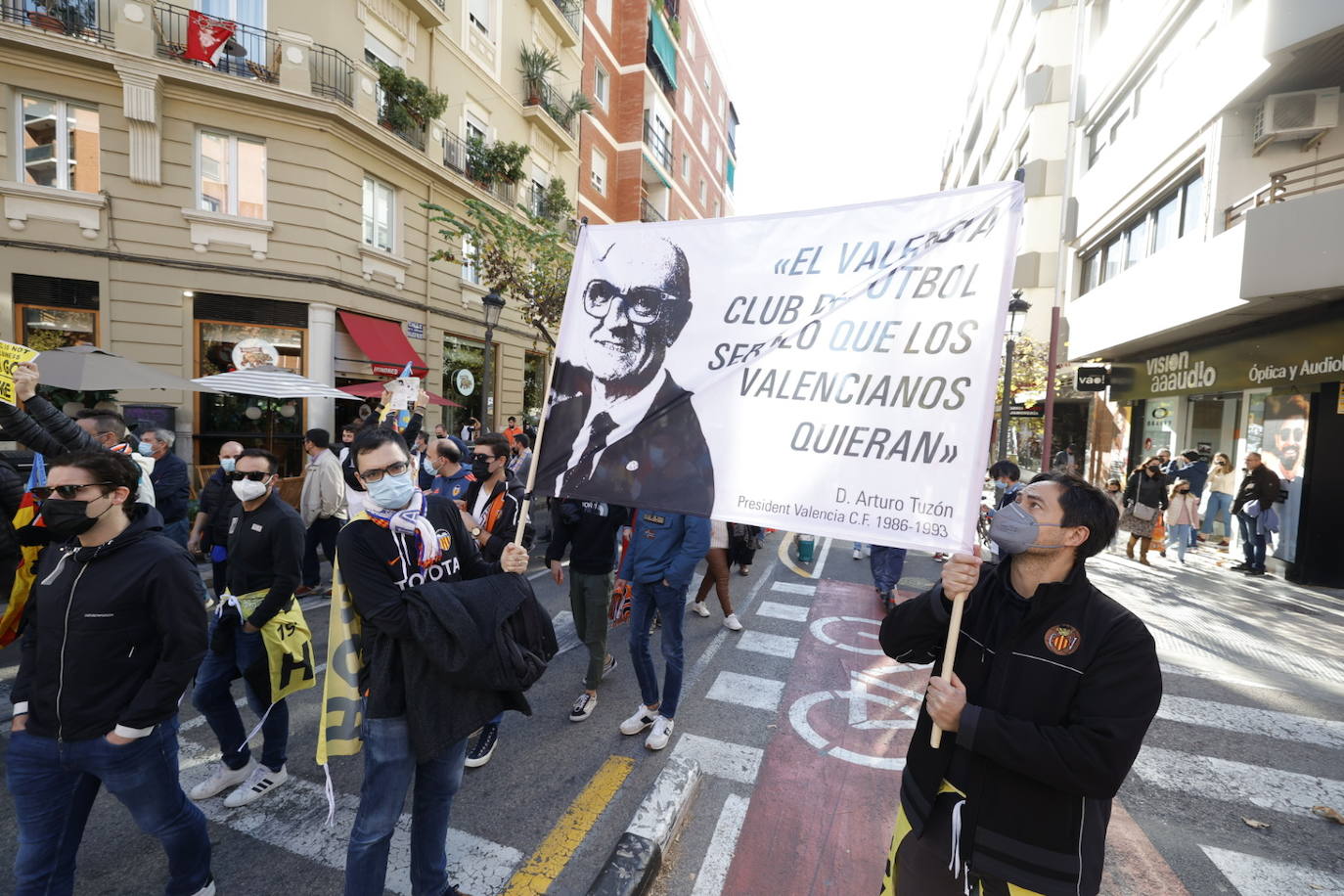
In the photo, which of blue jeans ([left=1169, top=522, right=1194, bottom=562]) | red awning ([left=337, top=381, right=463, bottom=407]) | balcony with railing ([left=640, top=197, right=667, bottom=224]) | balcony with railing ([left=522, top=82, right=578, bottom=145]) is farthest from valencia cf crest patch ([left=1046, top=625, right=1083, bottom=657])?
balcony with railing ([left=640, top=197, right=667, bottom=224])

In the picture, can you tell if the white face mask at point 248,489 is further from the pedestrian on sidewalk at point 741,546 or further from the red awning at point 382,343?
the red awning at point 382,343

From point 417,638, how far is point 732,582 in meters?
6.39

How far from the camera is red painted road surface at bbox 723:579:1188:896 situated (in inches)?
119

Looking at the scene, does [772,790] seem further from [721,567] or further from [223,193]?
[223,193]

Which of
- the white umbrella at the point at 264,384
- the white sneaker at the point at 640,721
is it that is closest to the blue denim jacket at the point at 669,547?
the white sneaker at the point at 640,721

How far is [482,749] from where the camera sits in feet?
12.6

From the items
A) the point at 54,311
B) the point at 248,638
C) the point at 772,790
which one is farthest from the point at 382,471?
the point at 54,311

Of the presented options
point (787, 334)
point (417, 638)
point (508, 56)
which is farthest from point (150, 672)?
point (508, 56)

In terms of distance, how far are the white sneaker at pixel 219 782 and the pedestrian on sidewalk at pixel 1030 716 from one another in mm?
3532

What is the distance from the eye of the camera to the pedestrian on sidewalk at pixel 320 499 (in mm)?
7027

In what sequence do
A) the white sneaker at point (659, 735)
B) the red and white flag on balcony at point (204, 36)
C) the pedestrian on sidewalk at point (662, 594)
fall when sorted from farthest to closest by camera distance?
the red and white flag on balcony at point (204, 36)
the pedestrian on sidewalk at point (662, 594)
the white sneaker at point (659, 735)

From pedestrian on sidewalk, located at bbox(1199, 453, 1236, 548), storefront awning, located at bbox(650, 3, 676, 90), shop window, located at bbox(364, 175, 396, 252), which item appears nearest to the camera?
pedestrian on sidewalk, located at bbox(1199, 453, 1236, 548)

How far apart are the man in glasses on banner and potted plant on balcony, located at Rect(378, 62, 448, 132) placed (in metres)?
16.2

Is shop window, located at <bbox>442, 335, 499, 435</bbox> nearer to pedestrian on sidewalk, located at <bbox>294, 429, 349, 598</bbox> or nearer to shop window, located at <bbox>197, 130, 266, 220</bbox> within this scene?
shop window, located at <bbox>197, 130, 266, 220</bbox>
